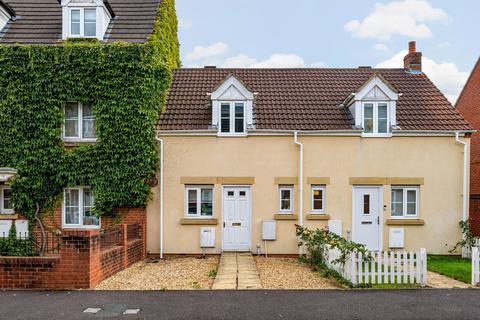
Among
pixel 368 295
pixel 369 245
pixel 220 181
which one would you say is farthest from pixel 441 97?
pixel 368 295

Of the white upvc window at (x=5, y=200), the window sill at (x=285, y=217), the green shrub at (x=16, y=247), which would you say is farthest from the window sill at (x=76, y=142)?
the window sill at (x=285, y=217)

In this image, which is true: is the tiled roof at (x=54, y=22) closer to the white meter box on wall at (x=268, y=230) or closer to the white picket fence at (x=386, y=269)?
the white meter box on wall at (x=268, y=230)

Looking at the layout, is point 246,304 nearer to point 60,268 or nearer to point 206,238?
point 60,268

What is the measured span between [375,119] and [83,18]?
1182 cm

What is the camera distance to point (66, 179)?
50.7 feet

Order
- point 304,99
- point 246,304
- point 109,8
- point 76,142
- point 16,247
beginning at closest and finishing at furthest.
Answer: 1. point 246,304
2. point 16,247
3. point 76,142
4. point 109,8
5. point 304,99

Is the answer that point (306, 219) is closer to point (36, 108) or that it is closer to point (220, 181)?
point (220, 181)

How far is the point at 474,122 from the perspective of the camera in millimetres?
22484

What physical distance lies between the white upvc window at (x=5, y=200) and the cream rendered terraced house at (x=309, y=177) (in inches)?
198

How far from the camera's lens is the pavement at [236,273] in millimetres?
10781

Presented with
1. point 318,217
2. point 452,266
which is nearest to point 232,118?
point 318,217

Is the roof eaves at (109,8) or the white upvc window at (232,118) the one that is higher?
the roof eaves at (109,8)

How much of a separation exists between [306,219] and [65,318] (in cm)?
981

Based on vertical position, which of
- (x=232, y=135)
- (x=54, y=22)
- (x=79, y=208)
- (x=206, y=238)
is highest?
(x=54, y=22)
